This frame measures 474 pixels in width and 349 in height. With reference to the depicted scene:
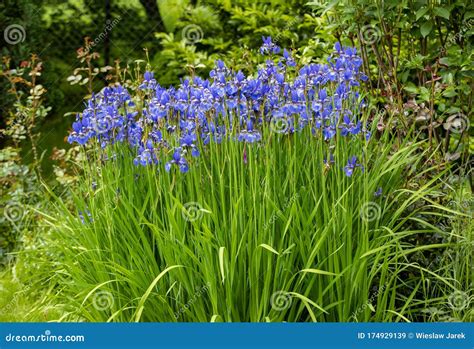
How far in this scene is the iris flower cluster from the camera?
144 inches

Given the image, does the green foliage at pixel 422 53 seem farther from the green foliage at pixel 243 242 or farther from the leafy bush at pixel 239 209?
the green foliage at pixel 243 242

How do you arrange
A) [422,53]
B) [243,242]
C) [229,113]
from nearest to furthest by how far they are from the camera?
[243,242], [229,113], [422,53]

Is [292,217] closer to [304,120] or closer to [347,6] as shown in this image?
[304,120]

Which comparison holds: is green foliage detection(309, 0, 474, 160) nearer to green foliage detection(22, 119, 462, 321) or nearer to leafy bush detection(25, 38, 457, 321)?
leafy bush detection(25, 38, 457, 321)

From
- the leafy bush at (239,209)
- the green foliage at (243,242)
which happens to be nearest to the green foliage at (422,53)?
the leafy bush at (239,209)

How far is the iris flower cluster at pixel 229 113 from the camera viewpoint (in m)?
3.67

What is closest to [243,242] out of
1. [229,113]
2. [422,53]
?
[229,113]

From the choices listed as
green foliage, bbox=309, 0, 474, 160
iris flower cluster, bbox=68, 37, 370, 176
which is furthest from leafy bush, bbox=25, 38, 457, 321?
green foliage, bbox=309, 0, 474, 160

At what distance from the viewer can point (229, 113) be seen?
3953 mm

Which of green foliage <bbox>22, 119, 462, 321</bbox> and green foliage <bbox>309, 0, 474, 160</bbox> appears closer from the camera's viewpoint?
green foliage <bbox>22, 119, 462, 321</bbox>

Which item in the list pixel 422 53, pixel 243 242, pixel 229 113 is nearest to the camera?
pixel 243 242

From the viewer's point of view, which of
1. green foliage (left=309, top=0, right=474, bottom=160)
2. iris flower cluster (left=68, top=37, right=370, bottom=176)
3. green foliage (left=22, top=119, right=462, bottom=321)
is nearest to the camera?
green foliage (left=22, top=119, right=462, bottom=321)

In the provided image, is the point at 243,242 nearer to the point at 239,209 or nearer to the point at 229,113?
the point at 239,209

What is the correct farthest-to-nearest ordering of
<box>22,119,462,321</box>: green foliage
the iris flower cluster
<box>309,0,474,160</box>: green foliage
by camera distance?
<box>309,0,474,160</box>: green foliage, the iris flower cluster, <box>22,119,462,321</box>: green foliage
